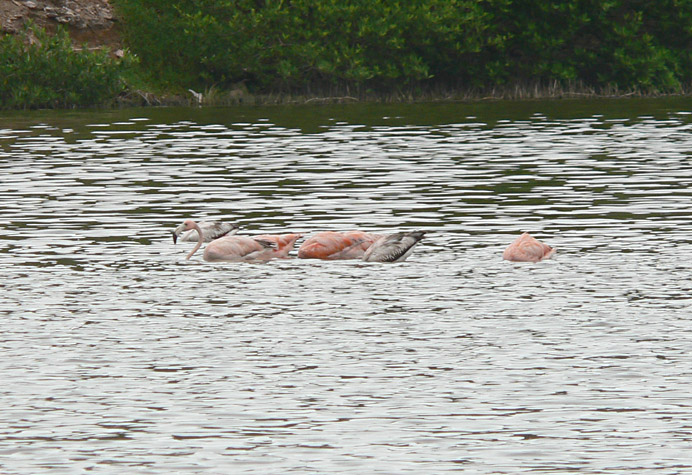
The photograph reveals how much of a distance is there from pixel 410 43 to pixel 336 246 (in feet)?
139

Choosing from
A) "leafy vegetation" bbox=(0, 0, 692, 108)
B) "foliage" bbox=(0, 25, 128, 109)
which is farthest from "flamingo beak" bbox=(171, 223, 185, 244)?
"leafy vegetation" bbox=(0, 0, 692, 108)

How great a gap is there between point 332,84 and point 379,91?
6.50 ft

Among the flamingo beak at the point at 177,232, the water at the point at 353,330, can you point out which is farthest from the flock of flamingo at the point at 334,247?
the flamingo beak at the point at 177,232

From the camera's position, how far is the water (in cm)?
875

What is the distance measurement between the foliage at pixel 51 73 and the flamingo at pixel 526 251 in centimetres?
4024

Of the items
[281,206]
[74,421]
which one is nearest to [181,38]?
[281,206]

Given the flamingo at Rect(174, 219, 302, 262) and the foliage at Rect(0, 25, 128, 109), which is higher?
the flamingo at Rect(174, 219, 302, 262)

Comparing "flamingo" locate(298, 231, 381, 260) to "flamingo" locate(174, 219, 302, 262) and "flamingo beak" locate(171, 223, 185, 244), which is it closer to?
"flamingo" locate(174, 219, 302, 262)

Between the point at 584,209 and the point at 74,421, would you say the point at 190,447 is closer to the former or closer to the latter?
the point at 74,421

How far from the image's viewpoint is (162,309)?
43.8ft

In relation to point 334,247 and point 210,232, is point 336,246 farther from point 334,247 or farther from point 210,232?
point 210,232

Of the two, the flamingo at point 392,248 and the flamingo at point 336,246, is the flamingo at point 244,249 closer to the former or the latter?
the flamingo at point 336,246

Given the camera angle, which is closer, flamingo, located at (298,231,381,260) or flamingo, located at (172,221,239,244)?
flamingo, located at (298,231,381,260)

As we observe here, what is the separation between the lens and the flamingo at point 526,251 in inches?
619
